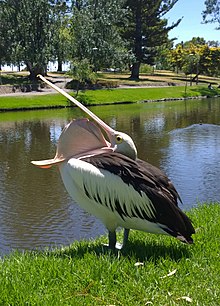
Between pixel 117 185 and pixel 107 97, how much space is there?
39.0m

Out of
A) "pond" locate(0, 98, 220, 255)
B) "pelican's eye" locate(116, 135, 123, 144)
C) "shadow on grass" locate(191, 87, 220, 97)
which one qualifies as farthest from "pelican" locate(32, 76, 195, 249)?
"shadow on grass" locate(191, 87, 220, 97)

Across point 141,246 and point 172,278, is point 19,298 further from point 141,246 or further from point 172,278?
point 141,246

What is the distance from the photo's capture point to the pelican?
166 inches

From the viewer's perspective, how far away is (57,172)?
1399cm

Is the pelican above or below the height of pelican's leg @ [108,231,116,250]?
above

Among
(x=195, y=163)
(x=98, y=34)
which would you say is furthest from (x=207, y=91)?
(x=195, y=163)

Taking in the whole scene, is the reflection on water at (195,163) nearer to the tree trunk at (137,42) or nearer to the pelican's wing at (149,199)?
the pelican's wing at (149,199)

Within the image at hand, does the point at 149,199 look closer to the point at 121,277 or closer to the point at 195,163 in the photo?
the point at 121,277

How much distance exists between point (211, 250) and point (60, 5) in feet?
182

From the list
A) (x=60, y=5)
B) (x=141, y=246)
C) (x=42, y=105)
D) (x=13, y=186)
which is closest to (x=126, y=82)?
(x=60, y=5)

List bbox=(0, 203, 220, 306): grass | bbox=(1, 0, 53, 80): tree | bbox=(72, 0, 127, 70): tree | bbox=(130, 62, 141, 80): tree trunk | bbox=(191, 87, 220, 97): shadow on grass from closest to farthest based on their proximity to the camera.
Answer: bbox=(0, 203, 220, 306): grass → bbox=(1, 0, 53, 80): tree → bbox=(72, 0, 127, 70): tree → bbox=(191, 87, 220, 97): shadow on grass → bbox=(130, 62, 141, 80): tree trunk

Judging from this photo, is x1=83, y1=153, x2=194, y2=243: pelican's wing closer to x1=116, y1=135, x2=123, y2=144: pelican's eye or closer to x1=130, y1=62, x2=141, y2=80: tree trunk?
x1=116, y1=135, x2=123, y2=144: pelican's eye

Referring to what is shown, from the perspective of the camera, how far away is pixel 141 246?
4707mm

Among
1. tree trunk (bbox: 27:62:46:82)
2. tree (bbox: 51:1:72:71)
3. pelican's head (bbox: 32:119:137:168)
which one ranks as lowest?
pelican's head (bbox: 32:119:137:168)
